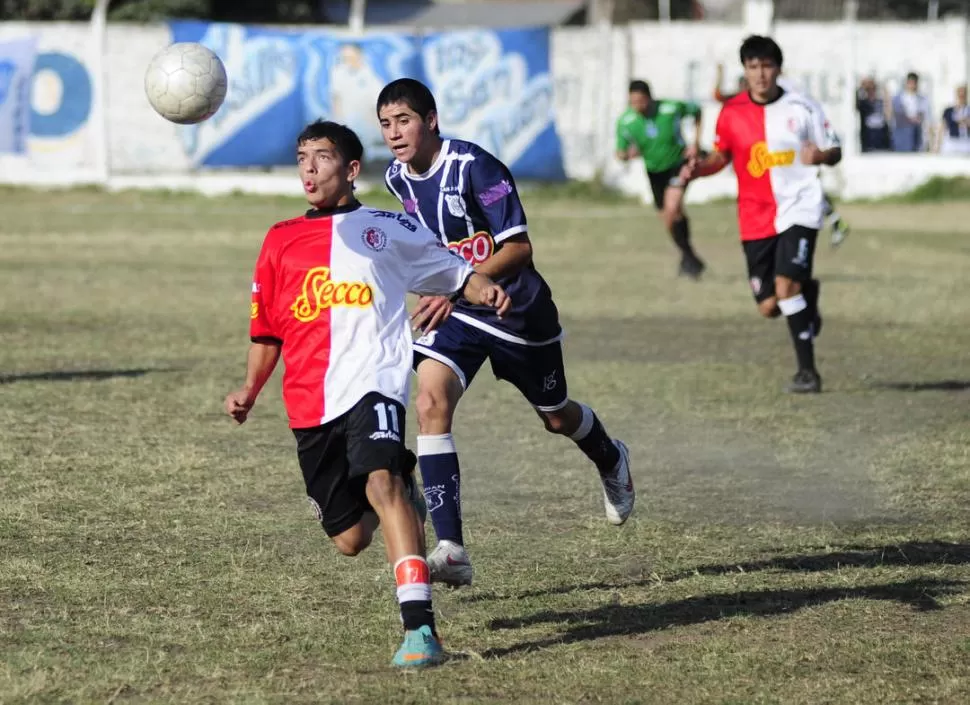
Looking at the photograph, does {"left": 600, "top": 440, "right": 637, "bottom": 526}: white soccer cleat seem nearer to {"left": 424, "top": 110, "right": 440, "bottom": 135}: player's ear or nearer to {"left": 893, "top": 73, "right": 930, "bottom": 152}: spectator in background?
{"left": 424, "top": 110, "right": 440, "bottom": 135}: player's ear

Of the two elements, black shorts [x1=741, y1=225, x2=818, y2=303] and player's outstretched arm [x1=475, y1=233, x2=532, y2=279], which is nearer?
player's outstretched arm [x1=475, y1=233, x2=532, y2=279]

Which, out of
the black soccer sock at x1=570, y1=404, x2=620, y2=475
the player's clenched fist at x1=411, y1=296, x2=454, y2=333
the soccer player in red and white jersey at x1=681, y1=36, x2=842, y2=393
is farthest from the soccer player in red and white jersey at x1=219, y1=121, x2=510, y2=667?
the soccer player in red and white jersey at x1=681, y1=36, x2=842, y2=393

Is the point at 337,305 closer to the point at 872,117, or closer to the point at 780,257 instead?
the point at 780,257

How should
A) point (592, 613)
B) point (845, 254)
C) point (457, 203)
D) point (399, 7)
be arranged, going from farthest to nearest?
point (399, 7) → point (845, 254) → point (457, 203) → point (592, 613)

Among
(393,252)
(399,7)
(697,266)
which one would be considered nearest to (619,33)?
(697,266)

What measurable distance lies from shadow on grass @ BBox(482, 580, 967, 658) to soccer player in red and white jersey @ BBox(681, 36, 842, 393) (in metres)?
4.98

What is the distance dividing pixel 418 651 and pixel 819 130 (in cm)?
673

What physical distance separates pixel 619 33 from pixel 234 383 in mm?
21080

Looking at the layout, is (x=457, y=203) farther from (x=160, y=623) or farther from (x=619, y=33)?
(x=619, y=33)

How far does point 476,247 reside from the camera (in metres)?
6.52

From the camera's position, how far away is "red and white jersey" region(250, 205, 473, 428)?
5215 mm

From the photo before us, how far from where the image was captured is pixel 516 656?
17.4 ft

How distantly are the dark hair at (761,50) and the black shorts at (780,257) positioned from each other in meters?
1.16

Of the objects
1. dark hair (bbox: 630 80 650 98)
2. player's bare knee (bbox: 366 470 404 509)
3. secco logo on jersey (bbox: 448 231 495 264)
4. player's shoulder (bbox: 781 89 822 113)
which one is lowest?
dark hair (bbox: 630 80 650 98)
